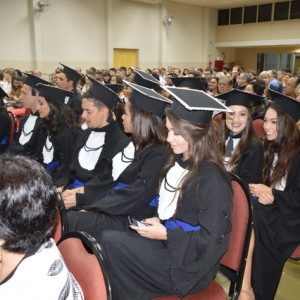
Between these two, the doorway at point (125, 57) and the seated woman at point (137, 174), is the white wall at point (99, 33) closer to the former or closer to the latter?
the doorway at point (125, 57)

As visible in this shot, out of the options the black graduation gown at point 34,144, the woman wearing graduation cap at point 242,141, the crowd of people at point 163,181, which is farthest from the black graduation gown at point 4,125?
the woman wearing graduation cap at point 242,141

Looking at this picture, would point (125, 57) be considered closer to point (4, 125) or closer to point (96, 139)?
point (4, 125)

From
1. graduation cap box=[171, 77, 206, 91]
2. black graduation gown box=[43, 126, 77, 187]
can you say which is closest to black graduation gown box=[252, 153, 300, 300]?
black graduation gown box=[43, 126, 77, 187]

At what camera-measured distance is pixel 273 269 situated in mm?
2410

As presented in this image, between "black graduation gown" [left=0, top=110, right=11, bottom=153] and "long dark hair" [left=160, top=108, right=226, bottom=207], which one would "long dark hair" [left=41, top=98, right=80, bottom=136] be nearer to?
"black graduation gown" [left=0, top=110, right=11, bottom=153]

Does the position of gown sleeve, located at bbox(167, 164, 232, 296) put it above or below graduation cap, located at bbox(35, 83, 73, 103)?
below

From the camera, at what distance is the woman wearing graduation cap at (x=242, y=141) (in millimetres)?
2818

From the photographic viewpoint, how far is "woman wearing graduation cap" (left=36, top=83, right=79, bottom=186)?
3.63 meters

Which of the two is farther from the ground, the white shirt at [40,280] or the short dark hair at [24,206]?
the short dark hair at [24,206]

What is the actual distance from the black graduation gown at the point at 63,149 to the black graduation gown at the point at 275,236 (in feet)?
6.84

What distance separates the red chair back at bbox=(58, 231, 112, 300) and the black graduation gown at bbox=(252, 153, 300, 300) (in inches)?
60.0

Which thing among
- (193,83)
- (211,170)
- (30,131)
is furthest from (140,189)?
(193,83)

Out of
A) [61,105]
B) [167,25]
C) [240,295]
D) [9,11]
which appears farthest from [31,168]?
[167,25]

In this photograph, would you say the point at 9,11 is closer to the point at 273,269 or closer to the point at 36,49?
the point at 36,49
